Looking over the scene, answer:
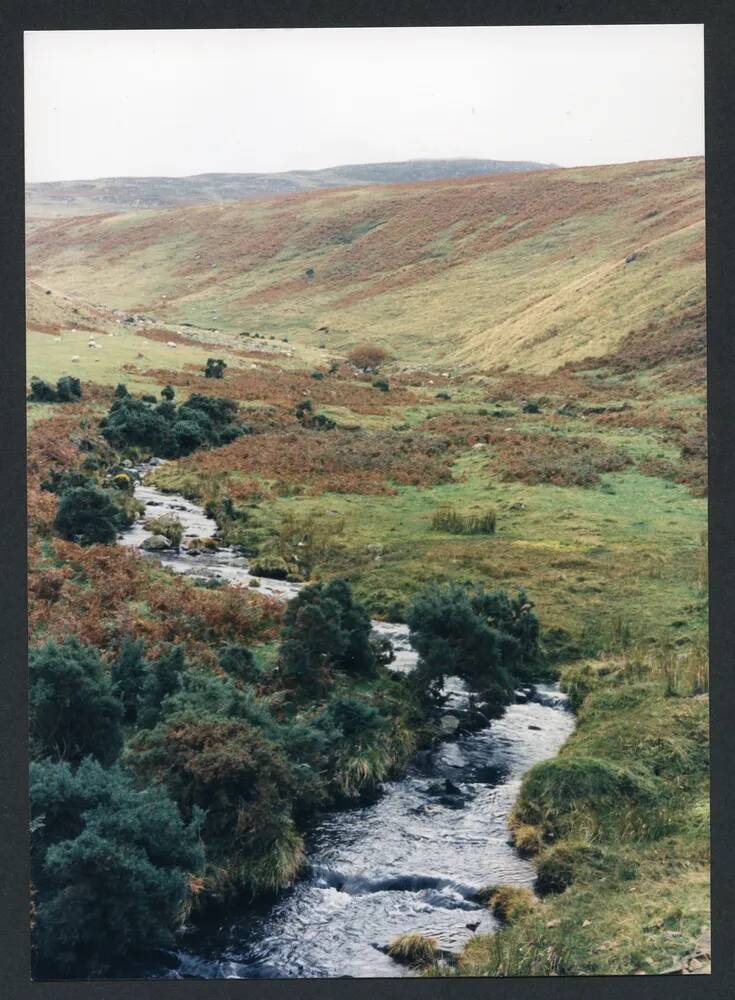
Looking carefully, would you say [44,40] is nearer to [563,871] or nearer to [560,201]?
[560,201]

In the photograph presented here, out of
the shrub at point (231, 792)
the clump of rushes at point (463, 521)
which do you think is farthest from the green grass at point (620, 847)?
the clump of rushes at point (463, 521)

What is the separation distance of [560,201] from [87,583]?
6.56 meters

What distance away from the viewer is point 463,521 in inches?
472

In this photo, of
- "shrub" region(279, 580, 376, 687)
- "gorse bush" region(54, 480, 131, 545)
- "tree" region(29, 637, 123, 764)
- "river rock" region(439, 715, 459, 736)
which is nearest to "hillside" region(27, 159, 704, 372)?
"gorse bush" region(54, 480, 131, 545)

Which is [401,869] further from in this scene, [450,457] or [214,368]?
[214,368]

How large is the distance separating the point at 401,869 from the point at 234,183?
704 centimetres

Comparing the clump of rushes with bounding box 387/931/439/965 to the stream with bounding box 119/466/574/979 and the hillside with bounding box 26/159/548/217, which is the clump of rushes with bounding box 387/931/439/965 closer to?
the stream with bounding box 119/466/574/979

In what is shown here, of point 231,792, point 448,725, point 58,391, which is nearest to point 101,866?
point 231,792

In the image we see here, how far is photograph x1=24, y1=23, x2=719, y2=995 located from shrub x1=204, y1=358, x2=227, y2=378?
55mm

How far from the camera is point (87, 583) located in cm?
1119

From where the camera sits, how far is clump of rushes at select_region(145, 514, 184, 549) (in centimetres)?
1223

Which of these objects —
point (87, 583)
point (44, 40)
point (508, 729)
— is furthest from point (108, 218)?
point (508, 729)

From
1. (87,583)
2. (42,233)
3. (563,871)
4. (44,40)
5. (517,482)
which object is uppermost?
(44,40)

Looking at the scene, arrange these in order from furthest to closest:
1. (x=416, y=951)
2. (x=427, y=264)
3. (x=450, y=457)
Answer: (x=427, y=264) < (x=450, y=457) < (x=416, y=951)
